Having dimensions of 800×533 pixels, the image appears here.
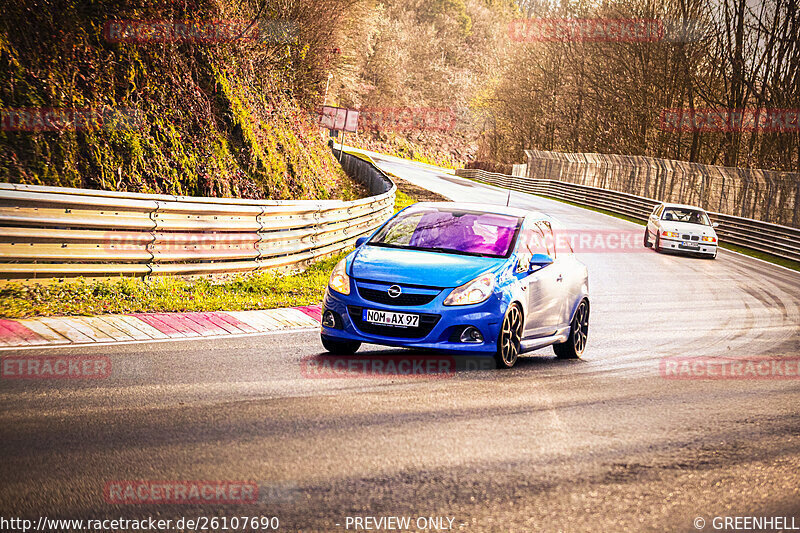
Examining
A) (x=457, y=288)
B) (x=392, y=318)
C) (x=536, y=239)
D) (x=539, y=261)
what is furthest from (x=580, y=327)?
(x=392, y=318)

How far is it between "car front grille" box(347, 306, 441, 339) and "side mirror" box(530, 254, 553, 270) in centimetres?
153

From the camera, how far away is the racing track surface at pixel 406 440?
4.55 metres

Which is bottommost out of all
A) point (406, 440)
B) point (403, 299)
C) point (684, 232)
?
point (684, 232)

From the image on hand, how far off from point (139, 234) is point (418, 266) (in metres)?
4.49

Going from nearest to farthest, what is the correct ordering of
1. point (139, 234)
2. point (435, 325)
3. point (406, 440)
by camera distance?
point (406, 440)
point (435, 325)
point (139, 234)

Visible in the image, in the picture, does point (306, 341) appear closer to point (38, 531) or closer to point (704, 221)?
point (38, 531)

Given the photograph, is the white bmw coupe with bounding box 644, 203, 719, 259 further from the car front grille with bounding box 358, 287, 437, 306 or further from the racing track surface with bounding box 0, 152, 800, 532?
the car front grille with bounding box 358, 287, 437, 306

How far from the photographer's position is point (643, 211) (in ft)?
145

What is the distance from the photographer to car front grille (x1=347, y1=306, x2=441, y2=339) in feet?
27.3

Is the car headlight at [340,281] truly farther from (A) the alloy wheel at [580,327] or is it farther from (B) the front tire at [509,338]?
(A) the alloy wheel at [580,327]

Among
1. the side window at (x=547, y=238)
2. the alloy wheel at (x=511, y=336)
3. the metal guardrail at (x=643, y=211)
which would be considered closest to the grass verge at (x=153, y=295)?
the side window at (x=547, y=238)

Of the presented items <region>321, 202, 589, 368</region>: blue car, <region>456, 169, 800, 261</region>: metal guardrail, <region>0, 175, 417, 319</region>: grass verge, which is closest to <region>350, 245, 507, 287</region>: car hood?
<region>321, 202, 589, 368</region>: blue car

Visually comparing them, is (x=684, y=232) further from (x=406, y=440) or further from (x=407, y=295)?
(x=406, y=440)

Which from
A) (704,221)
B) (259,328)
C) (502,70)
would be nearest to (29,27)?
(259,328)
